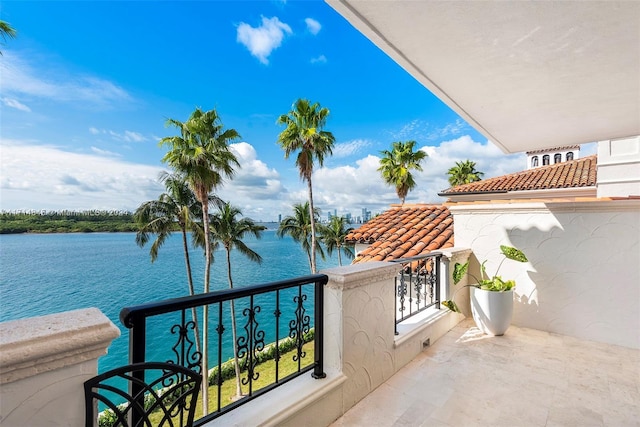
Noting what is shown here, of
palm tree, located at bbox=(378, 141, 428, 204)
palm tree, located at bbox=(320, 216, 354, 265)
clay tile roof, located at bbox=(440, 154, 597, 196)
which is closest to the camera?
clay tile roof, located at bbox=(440, 154, 597, 196)

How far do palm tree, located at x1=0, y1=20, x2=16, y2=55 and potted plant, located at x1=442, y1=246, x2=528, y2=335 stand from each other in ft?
30.7

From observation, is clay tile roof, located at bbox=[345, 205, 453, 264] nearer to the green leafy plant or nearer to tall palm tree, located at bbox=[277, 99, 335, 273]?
the green leafy plant

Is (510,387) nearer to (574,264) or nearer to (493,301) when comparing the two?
(493,301)

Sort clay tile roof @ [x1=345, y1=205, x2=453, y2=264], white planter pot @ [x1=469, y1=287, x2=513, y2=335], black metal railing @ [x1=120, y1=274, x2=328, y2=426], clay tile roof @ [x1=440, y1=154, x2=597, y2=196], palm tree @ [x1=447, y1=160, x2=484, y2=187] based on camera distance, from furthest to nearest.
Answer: palm tree @ [x1=447, y1=160, x2=484, y2=187] → clay tile roof @ [x1=440, y1=154, x2=597, y2=196] → clay tile roof @ [x1=345, y1=205, x2=453, y2=264] → white planter pot @ [x1=469, y1=287, x2=513, y2=335] → black metal railing @ [x1=120, y1=274, x2=328, y2=426]

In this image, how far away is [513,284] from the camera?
3549 mm

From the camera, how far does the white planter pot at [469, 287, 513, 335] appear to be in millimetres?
3393

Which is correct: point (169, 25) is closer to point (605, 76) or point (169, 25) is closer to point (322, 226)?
point (605, 76)

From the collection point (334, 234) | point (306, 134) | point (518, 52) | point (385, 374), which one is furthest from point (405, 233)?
point (334, 234)

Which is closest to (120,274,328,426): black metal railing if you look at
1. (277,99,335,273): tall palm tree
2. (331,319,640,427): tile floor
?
(331,319,640,427): tile floor

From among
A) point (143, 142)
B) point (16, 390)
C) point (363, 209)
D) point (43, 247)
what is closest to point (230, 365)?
point (16, 390)

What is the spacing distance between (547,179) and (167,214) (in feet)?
50.9

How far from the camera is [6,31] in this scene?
5793 mm

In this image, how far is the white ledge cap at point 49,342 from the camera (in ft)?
2.88

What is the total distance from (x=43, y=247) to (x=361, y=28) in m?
52.0
